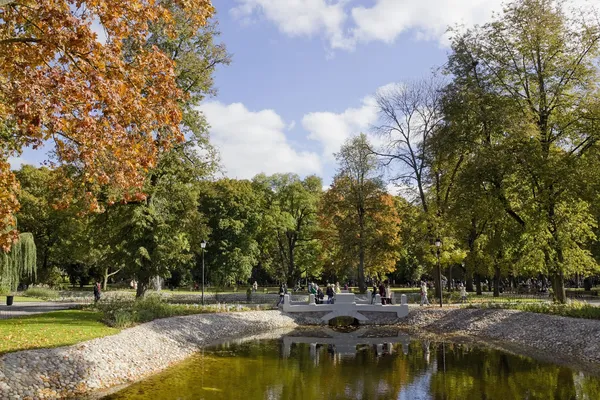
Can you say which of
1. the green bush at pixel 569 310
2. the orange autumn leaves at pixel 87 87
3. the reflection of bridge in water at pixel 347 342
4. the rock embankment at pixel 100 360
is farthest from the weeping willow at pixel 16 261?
the green bush at pixel 569 310

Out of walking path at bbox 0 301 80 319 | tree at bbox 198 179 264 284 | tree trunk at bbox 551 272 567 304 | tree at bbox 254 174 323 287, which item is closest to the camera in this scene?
walking path at bbox 0 301 80 319

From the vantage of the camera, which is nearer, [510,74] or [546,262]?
[546,262]

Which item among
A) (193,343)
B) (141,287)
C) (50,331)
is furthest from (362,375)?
(141,287)

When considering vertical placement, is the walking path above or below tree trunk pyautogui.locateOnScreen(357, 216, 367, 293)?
below

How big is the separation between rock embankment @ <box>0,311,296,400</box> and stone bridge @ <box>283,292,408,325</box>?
9273 mm

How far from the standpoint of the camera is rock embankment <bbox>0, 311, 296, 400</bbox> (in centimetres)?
1288

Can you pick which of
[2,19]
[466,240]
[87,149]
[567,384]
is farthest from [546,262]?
[2,19]

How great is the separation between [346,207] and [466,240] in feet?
38.5

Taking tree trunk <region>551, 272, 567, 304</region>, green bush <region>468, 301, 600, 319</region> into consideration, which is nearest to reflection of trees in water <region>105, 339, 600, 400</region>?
green bush <region>468, 301, 600, 319</region>

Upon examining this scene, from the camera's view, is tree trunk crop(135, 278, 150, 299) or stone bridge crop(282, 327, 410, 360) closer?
stone bridge crop(282, 327, 410, 360)

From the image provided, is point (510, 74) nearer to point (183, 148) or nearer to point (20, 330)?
point (183, 148)

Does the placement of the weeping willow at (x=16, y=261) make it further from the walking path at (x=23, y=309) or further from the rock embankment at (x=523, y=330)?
the rock embankment at (x=523, y=330)

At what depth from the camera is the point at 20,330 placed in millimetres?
18125

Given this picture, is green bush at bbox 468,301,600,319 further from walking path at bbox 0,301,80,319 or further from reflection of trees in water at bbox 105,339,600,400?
walking path at bbox 0,301,80,319
